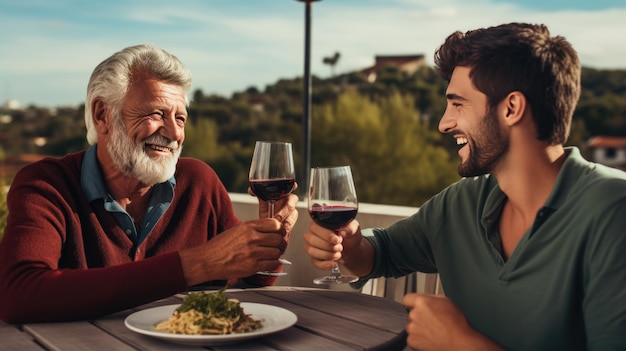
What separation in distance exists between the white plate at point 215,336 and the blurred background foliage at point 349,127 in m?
44.7

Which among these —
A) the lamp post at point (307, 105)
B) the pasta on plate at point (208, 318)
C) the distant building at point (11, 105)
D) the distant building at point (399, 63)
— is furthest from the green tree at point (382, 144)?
the pasta on plate at point (208, 318)

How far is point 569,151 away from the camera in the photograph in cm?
185

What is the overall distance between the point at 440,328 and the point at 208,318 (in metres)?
0.50

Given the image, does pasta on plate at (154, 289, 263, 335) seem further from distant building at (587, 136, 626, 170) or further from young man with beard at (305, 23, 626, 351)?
distant building at (587, 136, 626, 170)

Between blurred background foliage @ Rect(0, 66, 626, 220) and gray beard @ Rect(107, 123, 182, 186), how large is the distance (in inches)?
1735

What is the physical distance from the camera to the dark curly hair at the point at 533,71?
180cm

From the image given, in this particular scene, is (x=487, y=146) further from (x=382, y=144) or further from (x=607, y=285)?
(x=382, y=144)

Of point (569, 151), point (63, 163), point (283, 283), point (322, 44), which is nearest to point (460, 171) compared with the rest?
point (569, 151)

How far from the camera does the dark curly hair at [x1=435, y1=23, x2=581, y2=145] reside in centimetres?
180

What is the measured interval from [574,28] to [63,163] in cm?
6568

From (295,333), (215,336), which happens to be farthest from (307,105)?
(215,336)

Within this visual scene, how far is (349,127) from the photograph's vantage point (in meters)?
50.2

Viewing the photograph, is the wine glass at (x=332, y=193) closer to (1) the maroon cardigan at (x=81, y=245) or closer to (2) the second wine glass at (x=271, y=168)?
(2) the second wine glass at (x=271, y=168)

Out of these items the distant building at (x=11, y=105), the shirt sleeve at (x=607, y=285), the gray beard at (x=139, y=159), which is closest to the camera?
the shirt sleeve at (x=607, y=285)
